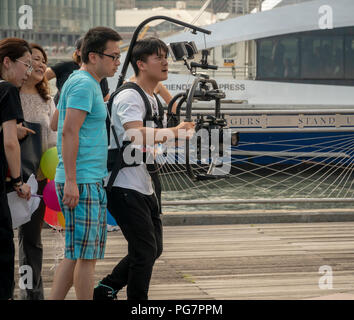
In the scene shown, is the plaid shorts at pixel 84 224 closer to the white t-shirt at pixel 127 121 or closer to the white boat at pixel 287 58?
the white t-shirt at pixel 127 121

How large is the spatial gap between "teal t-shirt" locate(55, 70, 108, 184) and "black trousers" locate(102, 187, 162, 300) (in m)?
0.20

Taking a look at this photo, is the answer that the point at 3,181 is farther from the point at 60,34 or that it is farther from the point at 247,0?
the point at 60,34

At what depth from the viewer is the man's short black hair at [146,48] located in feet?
12.9

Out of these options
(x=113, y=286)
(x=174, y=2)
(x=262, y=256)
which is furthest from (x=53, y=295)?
(x=174, y=2)

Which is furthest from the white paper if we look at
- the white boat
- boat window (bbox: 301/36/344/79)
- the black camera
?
boat window (bbox: 301/36/344/79)

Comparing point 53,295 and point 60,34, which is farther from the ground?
point 60,34

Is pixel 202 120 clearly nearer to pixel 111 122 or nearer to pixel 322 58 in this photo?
pixel 111 122

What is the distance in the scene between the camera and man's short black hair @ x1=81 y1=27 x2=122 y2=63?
146 inches

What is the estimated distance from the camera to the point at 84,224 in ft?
11.9

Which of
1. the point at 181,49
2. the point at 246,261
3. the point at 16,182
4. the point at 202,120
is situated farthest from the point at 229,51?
the point at 16,182

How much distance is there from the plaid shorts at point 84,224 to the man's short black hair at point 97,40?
2.16 feet

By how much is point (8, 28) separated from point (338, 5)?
28.6ft

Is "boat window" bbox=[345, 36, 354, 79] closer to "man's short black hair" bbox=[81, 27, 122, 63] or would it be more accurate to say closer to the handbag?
the handbag

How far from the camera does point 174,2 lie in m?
17.5
